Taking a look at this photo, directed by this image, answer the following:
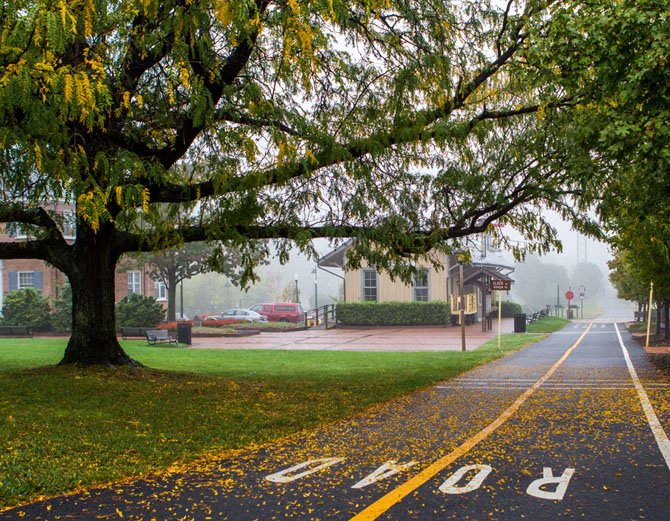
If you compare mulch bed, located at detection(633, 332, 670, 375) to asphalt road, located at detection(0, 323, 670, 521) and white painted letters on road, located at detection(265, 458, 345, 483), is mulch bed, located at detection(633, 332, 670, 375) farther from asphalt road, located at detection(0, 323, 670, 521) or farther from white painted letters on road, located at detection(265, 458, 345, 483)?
white painted letters on road, located at detection(265, 458, 345, 483)

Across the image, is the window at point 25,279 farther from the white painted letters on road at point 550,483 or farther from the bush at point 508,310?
the white painted letters on road at point 550,483

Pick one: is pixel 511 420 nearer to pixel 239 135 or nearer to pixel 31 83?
pixel 239 135

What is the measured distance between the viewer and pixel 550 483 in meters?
6.29

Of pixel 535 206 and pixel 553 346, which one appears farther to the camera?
pixel 553 346

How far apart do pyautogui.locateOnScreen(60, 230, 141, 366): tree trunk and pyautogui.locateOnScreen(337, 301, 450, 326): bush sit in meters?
31.1

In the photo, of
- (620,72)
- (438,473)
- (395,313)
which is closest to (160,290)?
(395,313)

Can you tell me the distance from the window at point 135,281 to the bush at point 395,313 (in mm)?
16665

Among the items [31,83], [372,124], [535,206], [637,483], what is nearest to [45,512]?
[31,83]

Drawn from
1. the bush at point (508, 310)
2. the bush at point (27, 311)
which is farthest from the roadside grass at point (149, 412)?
the bush at point (508, 310)

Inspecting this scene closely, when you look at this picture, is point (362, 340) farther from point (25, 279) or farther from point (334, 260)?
point (25, 279)

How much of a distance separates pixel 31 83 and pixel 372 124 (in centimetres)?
703

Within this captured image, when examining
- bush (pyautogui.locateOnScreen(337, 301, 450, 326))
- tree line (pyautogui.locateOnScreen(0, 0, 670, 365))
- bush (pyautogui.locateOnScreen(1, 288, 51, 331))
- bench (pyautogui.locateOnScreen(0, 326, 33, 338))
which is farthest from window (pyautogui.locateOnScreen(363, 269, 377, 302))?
tree line (pyautogui.locateOnScreen(0, 0, 670, 365))

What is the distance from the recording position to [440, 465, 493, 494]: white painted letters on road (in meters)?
6.05

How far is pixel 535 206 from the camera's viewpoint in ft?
49.5
